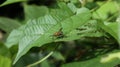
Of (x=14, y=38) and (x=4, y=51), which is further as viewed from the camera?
(x=4, y=51)

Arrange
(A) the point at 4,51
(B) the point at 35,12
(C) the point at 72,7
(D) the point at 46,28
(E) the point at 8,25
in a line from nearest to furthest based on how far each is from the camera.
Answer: (D) the point at 46,28 → (C) the point at 72,7 → (A) the point at 4,51 → (E) the point at 8,25 → (B) the point at 35,12

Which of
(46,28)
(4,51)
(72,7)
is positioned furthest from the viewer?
(4,51)

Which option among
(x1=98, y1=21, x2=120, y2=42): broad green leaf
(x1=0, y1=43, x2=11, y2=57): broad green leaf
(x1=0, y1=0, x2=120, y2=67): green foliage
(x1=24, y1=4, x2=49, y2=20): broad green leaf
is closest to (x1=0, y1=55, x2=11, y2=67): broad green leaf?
(x1=0, y1=0, x2=120, y2=67): green foliage

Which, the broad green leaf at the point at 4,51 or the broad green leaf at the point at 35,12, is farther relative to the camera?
the broad green leaf at the point at 35,12

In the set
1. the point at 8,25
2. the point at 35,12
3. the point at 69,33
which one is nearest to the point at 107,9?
the point at 35,12

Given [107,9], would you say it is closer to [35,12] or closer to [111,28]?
[35,12]

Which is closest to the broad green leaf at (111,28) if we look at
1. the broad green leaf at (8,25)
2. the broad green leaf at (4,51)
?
the broad green leaf at (4,51)

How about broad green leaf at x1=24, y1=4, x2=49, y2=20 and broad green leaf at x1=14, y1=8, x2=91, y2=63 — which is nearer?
broad green leaf at x1=14, y1=8, x2=91, y2=63

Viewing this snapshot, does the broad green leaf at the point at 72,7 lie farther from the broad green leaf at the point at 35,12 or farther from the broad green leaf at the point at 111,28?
the broad green leaf at the point at 35,12

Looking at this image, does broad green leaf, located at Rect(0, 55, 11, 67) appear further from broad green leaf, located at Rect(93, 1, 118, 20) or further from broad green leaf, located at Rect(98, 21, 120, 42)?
broad green leaf, located at Rect(93, 1, 118, 20)
